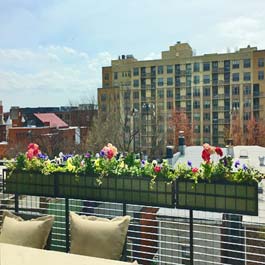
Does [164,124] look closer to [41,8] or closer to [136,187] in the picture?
[41,8]

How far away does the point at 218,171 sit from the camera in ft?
6.98

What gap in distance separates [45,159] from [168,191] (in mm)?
1050

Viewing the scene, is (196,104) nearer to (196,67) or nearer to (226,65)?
(196,67)

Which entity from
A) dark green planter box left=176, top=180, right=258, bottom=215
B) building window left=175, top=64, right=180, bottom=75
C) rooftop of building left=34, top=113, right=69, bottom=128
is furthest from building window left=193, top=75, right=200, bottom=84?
dark green planter box left=176, top=180, right=258, bottom=215

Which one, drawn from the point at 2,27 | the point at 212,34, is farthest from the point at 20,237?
the point at 212,34

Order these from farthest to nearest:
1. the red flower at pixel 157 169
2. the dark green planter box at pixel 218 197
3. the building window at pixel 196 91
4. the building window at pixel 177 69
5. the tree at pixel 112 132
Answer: the building window at pixel 177 69 < the building window at pixel 196 91 < the tree at pixel 112 132 < the red flower at pixel 157 169 < the dark green planter box at pixel 218 197

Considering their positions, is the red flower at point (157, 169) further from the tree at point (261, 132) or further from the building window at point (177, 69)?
the building window at point (177, 69)

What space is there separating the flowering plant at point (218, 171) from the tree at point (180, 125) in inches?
613

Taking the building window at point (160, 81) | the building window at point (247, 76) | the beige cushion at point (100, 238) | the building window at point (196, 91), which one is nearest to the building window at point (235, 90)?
the building window at point (247, 76)

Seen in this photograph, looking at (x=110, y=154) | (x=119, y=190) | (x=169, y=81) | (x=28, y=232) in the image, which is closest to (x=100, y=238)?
(x=119, y=190)

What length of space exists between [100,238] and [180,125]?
55.3 ft

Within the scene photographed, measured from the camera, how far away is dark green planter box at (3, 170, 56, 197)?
256cm

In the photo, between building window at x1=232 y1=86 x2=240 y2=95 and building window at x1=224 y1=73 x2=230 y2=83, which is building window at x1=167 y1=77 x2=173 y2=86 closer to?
building window at x1=224 y1=73 x2=230 y2=83

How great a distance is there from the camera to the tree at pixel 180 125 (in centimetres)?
1796
